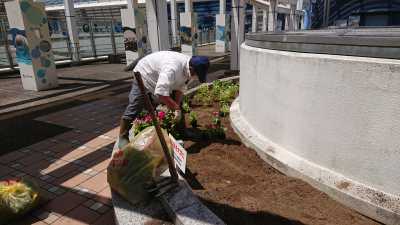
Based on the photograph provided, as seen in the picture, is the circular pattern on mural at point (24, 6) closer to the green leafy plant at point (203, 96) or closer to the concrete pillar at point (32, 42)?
the concrete pillar at point (32, 42)

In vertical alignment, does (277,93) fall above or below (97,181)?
above

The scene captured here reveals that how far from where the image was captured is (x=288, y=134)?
320 cm

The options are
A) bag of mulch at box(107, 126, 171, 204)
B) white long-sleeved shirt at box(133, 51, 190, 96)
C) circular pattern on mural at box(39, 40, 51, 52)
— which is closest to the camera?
bag of mulch at box(107, 126, 171, 204)

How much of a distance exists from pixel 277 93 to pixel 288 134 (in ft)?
1.56

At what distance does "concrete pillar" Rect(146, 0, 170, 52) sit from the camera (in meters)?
10.5

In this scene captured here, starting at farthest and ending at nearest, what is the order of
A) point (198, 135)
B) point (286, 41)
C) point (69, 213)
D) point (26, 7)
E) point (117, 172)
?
point (26, 7) → point (198, 135) → point (286, 41) → point (69, 213) → point (117, 172)

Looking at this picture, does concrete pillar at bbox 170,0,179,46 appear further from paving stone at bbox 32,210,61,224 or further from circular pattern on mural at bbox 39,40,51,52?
paving stone at bbox 32,210,61,224

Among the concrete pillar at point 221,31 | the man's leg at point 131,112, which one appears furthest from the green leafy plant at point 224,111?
the concrete pillar at point 221,31

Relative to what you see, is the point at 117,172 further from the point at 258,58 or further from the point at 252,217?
the point at 258,58

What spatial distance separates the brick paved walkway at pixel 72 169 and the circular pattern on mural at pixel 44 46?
3.67 metres

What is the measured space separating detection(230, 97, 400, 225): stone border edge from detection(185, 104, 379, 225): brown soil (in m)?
0.06

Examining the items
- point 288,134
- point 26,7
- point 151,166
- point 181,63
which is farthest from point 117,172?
point 26,7

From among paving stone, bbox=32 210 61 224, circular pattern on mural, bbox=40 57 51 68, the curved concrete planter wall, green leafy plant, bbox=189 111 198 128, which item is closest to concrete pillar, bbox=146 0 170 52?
circular pattern on mural, bbox=40 57 51 68

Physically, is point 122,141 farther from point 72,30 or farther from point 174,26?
point 174,26
